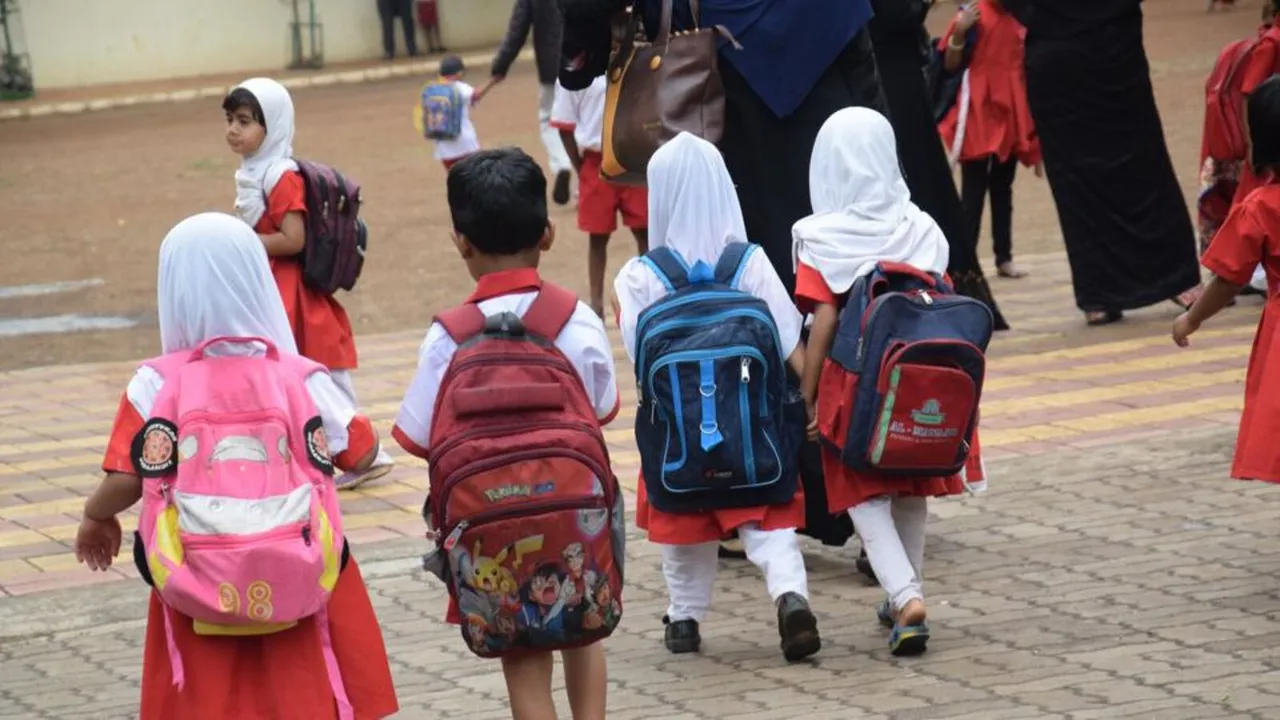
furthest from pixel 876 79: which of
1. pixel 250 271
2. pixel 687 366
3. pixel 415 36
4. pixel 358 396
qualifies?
pixel 415 36

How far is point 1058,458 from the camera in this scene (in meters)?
8.09

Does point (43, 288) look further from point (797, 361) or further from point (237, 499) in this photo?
point (237, 499)

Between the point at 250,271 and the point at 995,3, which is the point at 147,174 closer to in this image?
the point at 995,3

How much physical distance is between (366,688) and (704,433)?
52.6 inches

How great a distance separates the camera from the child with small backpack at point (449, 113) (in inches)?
624

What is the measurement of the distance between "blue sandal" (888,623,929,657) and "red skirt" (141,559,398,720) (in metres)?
1.79

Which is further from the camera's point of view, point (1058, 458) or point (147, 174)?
point (147, 174)

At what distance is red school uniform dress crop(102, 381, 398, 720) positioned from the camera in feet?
14.4

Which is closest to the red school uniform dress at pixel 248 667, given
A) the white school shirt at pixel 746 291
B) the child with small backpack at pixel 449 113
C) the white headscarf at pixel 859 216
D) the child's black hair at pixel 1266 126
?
the white school shirt at pixel 746 291

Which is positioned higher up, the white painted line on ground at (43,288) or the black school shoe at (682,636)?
the black school shoe at (682,636)

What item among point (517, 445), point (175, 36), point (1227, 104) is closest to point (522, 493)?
point (517, 445)

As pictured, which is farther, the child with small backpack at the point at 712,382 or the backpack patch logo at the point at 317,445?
the child with small backpack at the point at 712,382

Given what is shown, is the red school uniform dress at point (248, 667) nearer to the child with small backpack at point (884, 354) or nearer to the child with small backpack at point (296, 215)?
the child with small backpack at point (884, 354)

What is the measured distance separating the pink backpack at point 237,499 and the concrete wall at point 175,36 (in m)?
28.3
